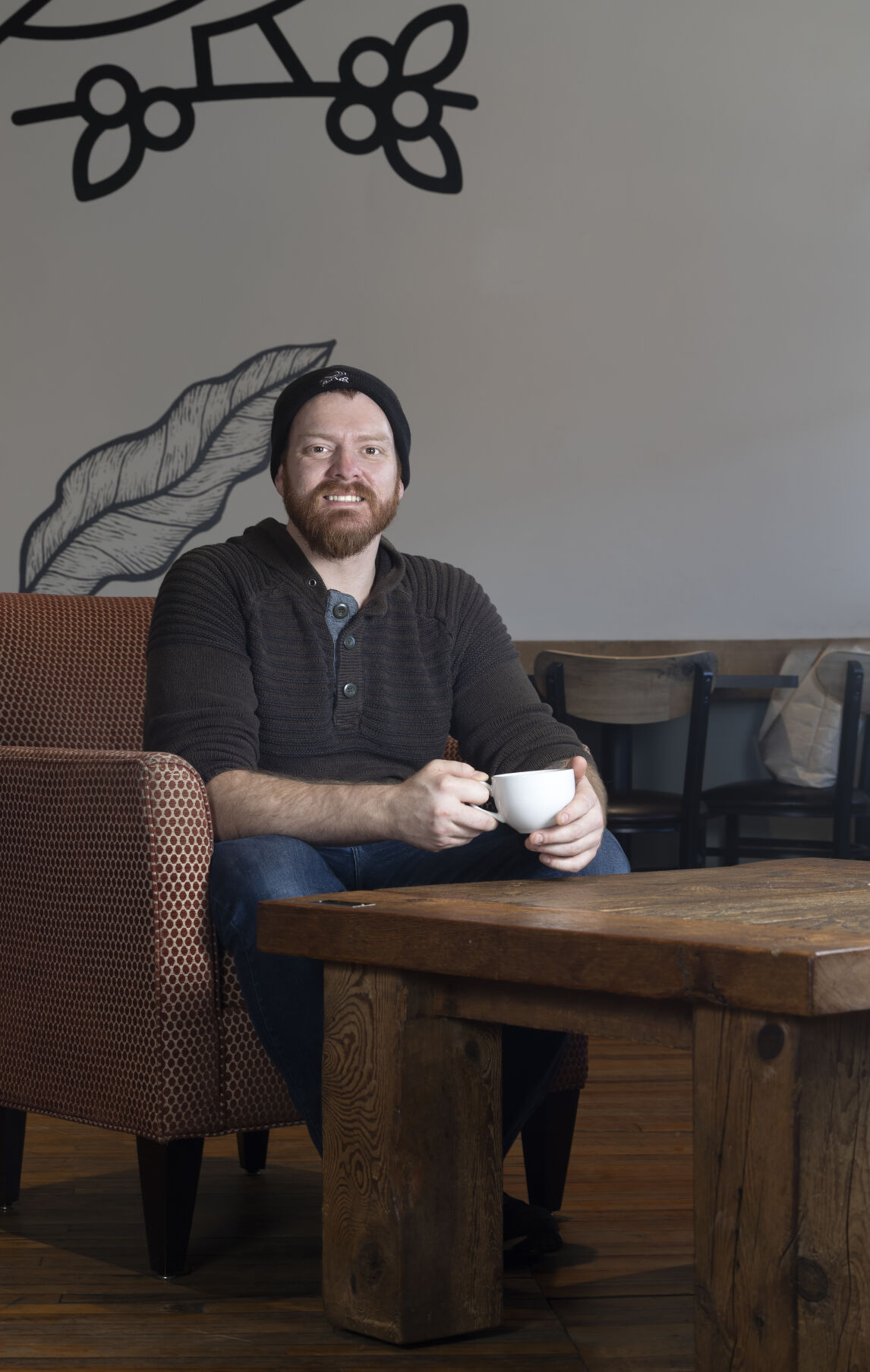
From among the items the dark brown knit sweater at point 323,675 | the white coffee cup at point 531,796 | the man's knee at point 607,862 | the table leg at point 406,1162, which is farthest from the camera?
the dark brown knit sweater at point 323,675

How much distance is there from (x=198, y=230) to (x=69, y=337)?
1.88 ft

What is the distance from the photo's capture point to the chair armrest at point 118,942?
1.42 m

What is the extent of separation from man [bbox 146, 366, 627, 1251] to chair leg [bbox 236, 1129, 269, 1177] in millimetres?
470

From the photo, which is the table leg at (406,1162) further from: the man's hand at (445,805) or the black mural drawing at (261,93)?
the black mural drawing at (261,93)

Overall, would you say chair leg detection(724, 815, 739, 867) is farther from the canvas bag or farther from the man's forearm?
the man's forearm

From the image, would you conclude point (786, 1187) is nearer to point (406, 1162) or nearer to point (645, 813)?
point (406, 1162)

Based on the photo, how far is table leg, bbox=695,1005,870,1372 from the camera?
35.0 inches

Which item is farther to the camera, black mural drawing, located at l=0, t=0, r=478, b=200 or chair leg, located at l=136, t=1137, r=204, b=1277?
black mural drawing, located at l=0, t=0, r=478, b=200

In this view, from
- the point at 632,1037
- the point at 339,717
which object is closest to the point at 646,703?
the point at 339,717

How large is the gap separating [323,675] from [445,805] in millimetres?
449

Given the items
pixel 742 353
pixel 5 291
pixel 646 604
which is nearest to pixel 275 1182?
pixel 646 604

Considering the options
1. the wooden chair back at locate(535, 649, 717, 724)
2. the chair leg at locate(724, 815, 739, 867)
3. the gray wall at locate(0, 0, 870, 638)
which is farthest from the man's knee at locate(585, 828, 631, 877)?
the gray wall at locate(0, 0, 870, 638)

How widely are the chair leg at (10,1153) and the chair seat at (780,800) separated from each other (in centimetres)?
228

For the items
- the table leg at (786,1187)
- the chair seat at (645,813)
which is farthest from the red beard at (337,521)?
the chair seat at (645,813)
